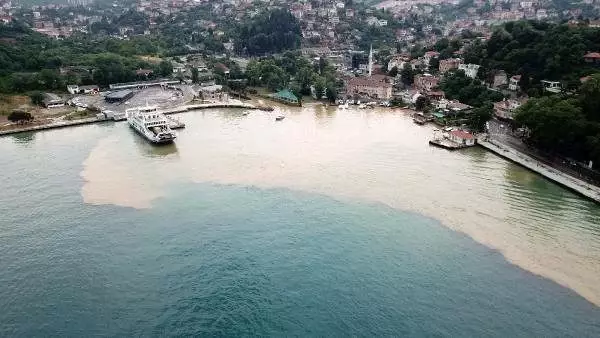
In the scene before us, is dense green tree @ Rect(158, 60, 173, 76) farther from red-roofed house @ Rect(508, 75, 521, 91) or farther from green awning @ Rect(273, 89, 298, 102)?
red-roofed house @ Rect(508, 75, 521, 91)

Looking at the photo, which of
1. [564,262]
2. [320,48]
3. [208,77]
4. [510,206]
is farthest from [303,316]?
[320,48]

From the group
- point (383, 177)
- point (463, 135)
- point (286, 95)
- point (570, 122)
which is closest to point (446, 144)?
point (463, 135)

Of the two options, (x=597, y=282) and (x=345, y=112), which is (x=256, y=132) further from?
(x=597, y=282)

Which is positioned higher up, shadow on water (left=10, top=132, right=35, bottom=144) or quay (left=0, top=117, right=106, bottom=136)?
quay (left=0, top=117, right=106, bottom=136)

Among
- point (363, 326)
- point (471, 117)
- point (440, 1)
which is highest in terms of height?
point (440, 1)

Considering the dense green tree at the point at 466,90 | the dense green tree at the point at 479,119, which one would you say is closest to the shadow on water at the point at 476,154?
the dense green tree at the point at 479,119

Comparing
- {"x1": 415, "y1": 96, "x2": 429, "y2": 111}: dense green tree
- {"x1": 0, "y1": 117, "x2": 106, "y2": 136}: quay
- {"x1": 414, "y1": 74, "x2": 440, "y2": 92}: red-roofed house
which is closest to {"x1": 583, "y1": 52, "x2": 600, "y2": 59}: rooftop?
{"x1": 415, "y1": 96, "x2": 429, "y2": 111}: dense green tree

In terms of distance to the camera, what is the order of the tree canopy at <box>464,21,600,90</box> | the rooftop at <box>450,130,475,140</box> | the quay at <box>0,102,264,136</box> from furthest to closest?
the tree canopy at <box>464,21,600,90</box> < the quay at <box>0,102,264,136</box> < the rooftop at <box>450,130,475,140</box>

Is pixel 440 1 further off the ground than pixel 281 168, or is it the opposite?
pixel 440 1
